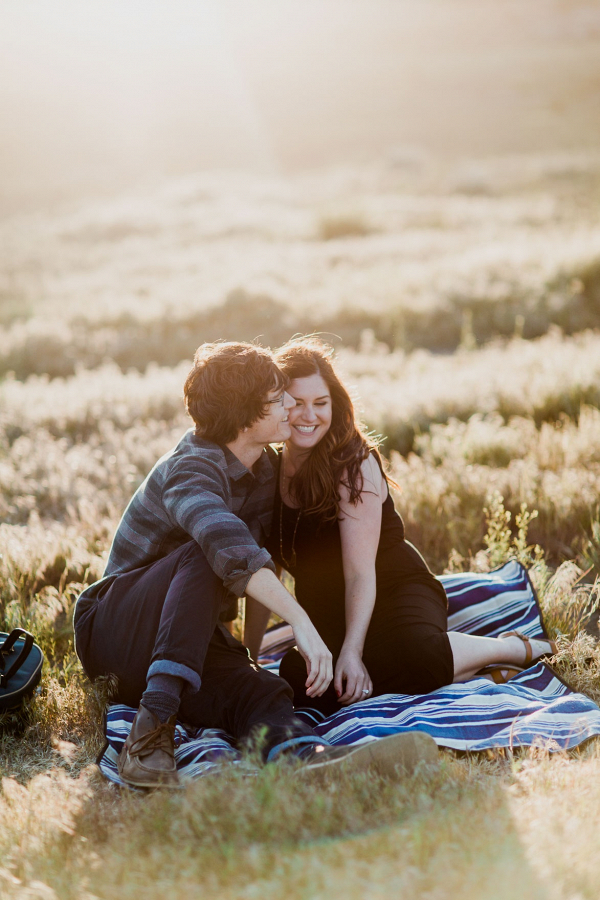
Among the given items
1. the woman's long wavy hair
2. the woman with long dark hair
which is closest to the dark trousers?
the woman with long dark hair

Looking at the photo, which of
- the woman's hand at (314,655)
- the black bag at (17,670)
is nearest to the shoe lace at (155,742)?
the woman's hand at (314,655)

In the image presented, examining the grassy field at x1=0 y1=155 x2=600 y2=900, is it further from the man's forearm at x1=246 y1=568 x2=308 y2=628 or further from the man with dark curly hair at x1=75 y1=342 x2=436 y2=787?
the man's forearm at x1=246 y1=568 x2=308 y2=628

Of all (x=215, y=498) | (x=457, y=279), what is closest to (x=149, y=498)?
(x=215, y=498)

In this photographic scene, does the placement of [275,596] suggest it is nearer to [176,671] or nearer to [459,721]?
[176,671]

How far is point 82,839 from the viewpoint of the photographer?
250cm

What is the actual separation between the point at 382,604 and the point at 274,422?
1048mm

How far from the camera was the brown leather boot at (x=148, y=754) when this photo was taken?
300cm

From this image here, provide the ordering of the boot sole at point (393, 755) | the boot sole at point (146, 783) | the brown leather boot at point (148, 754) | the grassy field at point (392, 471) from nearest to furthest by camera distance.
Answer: the grassy field at point (392, 471)
the boot sole at point (393, 755)
the boot sole at point (146, 783)
the brown leather boot at point (148, 754)

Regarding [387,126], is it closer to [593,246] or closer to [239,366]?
[593,246]

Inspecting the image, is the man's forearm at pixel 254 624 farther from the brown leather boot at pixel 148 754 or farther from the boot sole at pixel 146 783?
the boot sole at pixel 146 783

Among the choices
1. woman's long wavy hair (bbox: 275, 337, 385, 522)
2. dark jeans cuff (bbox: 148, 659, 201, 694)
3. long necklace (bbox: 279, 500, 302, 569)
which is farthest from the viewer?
long necklace (bbox: 279, 500, 302, 569)

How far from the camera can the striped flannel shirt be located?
322 centimetres

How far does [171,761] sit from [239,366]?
163cm

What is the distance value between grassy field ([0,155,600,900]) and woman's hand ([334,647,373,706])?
591mm
